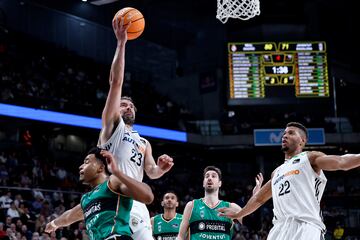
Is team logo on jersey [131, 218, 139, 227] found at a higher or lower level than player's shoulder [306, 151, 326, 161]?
lower

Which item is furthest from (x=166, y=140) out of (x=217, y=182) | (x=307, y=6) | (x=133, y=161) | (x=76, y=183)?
(x=133, y=161)

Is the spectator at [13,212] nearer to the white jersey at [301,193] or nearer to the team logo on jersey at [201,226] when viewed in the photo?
the team logo on jersey at [201,226]

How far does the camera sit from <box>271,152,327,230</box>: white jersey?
18.7ft

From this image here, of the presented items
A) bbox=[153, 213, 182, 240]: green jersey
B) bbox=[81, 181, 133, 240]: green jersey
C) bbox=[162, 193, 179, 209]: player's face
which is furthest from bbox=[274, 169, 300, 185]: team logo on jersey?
bbox=[153, 213, 182, 240]: green jersey

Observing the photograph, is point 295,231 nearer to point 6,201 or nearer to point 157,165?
point 157,165

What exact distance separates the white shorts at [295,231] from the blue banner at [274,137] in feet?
53.4

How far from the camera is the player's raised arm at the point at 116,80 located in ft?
17.3

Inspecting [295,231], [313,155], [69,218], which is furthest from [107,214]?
[313,155]

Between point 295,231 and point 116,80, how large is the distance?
89.8 inches

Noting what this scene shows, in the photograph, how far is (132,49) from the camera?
1141 inches

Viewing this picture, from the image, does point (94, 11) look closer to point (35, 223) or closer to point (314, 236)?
point (35, 223)

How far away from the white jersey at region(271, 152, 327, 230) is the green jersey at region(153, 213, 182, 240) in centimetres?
376

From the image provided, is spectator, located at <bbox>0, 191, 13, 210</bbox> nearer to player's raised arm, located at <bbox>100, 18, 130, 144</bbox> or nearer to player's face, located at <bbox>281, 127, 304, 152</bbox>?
player's raised arm, located at <bbox>100, 18, 130, 144</bbox>

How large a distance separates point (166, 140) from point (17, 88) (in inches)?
255
